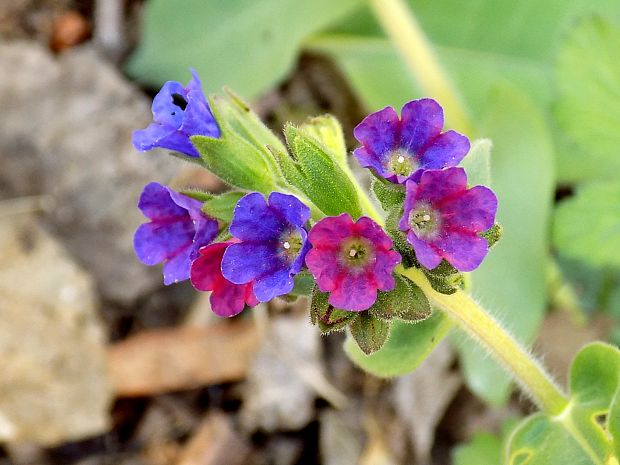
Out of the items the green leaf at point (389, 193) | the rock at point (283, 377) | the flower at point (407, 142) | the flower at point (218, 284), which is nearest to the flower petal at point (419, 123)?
the flower at point (407, 142)

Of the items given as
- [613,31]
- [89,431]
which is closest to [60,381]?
[89,431]

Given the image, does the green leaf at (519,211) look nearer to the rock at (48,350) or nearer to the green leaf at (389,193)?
the green leaf at (389,193)

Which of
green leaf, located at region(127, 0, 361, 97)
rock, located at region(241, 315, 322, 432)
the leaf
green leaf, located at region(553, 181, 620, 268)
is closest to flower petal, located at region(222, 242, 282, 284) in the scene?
the leaf

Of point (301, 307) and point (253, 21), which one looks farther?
point (253, 21)

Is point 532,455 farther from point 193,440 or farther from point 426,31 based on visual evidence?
point 426,31

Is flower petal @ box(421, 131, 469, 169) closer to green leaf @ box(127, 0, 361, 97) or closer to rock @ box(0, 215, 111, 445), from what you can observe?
green leaf @ box(127, 0, 361, 97)

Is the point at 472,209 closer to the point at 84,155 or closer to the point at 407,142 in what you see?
the point at 407,142

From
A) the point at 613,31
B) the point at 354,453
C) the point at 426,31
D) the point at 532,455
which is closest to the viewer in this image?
the point at 532,455

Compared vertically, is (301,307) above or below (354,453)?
above
